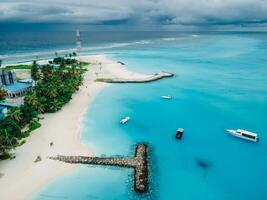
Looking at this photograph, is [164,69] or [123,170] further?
[164,69]

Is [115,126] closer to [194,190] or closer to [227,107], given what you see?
[194,190]

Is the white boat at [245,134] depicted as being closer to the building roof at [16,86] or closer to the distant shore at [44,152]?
the distant shore at [44,152]

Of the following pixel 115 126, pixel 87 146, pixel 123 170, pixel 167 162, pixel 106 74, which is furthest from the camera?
pixel 106 74

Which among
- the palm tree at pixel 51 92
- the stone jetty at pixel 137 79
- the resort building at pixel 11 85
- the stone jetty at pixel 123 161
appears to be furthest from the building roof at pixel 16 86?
the stone jetty at pixel 123 161

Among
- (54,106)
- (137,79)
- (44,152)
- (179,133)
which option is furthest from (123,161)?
(137,79)

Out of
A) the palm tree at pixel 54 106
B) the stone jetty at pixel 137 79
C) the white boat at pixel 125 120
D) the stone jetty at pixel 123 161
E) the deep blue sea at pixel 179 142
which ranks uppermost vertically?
the palm tree at pixel 54 106

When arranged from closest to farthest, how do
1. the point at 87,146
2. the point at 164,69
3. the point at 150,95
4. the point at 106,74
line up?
1. the point at 87,146
2. the point at 150,95
3. the point at 106,74
4. the point at 164,69

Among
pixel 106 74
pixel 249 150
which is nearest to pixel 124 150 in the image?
pixel 249 150
